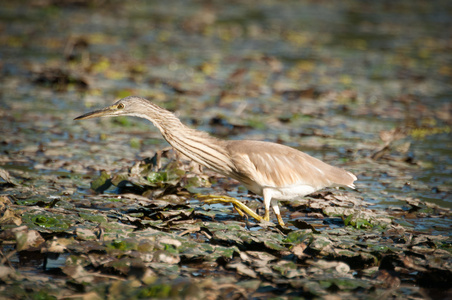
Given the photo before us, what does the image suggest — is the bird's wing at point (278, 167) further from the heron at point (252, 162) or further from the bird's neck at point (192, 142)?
the bird's neck at point (192, 142)

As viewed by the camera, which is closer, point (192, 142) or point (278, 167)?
point (278, 167)

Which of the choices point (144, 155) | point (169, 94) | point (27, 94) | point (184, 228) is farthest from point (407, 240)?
point (27, 94)

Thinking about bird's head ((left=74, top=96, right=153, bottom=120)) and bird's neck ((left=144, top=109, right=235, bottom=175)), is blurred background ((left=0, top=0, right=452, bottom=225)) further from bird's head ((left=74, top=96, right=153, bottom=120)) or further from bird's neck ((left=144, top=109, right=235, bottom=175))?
bird's neck ((left=144, top=109, right=235, bottom=175))

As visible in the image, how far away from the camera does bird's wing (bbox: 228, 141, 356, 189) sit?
4414mm

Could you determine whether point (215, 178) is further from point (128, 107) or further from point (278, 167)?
point (128, 107)

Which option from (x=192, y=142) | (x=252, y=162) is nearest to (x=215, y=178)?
(x=192, y=142)

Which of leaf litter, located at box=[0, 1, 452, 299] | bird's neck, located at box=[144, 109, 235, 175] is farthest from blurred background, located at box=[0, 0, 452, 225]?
bird's neck, located at box=[144, 109, 235, 175]

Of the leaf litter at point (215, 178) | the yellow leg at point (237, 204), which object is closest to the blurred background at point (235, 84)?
the leaf litter at point (215, 178)

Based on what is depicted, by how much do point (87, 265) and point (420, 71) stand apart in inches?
337

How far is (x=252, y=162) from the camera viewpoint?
14.7 feet

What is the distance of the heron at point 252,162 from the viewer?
4.44m

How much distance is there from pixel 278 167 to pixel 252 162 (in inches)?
8.1

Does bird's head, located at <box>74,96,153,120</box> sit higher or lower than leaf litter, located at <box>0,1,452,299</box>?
higher

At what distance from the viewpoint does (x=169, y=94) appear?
28.0ft
